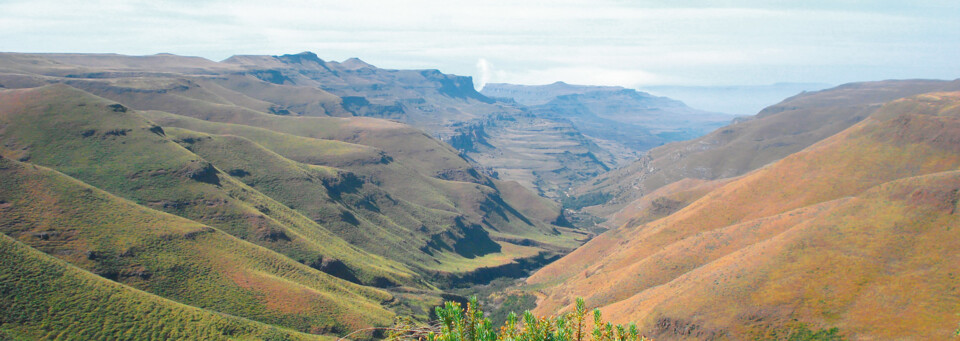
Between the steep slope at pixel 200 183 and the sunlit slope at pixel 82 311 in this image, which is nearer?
the sunlit slope at pixel 82 311

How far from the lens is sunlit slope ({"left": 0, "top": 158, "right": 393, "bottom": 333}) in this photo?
9344 centimetres

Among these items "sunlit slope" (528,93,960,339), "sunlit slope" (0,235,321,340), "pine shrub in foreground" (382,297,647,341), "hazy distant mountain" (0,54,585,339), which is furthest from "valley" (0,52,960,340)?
"pine shrub in foreground" (382,297,647,341)

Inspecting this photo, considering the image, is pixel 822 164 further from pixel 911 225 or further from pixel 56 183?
pixel 56 183

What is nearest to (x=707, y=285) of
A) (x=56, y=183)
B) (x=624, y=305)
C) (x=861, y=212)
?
(x=624, y=305)

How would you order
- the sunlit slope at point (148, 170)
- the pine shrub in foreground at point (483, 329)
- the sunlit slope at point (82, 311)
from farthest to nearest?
the sunlit slope at point (148, 170) → the sunlit slope at point (82, 311) → the pine shrub in foreground at point (483, 329)

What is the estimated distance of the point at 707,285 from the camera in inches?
3812

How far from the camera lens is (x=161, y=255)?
101m

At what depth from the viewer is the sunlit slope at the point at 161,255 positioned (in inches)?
3679

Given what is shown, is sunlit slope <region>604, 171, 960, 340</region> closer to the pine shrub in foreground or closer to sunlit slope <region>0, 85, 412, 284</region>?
the pine shrub in foreground

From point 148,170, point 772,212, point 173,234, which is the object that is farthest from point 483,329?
point 148,170

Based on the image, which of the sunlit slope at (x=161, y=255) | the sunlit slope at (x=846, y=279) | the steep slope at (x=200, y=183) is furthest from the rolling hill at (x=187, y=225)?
the sunlit slope at (x=846, y=279)

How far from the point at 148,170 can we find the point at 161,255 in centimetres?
6364

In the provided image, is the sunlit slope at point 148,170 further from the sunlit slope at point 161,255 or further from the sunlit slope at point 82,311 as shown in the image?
the sunlit slope at point 82,311

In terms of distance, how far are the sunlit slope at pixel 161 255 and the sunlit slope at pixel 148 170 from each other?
23763mm
